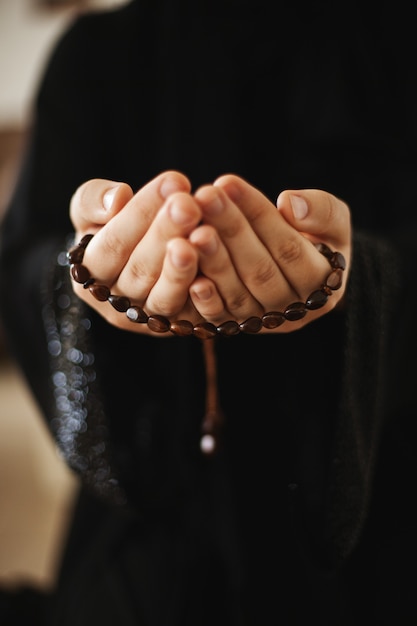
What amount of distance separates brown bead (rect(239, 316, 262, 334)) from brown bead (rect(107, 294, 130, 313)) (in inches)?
2.5

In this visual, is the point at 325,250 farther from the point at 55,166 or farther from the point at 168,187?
the point at 55,166

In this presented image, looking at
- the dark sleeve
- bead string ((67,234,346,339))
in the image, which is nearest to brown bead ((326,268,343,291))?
bead string ((67,234,346,339))

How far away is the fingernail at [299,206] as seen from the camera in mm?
242

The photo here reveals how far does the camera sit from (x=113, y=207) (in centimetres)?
25

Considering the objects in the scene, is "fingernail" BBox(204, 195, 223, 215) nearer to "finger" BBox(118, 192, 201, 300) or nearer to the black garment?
"finger" BBox(118, 192, 201, 300)

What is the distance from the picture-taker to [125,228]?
0.25m

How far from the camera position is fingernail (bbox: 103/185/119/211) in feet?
0.82

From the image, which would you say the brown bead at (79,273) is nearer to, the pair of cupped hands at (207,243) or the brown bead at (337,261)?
the pair of cupped hands at (207,243)

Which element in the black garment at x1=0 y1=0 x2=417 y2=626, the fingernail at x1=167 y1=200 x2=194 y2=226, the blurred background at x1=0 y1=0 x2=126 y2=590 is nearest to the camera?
the fingernail at x1=167 y1=200 x2=194 y2=226

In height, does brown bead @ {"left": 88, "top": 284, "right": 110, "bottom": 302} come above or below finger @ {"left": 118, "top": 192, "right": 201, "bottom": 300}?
below

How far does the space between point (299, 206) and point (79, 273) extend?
125 mm

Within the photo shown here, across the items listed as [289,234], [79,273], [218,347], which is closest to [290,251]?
[289,234]

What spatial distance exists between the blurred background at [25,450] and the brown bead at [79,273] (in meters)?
0.35

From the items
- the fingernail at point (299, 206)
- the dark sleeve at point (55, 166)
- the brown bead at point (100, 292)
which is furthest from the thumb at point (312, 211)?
the dark sleeve at point (55, 166)
